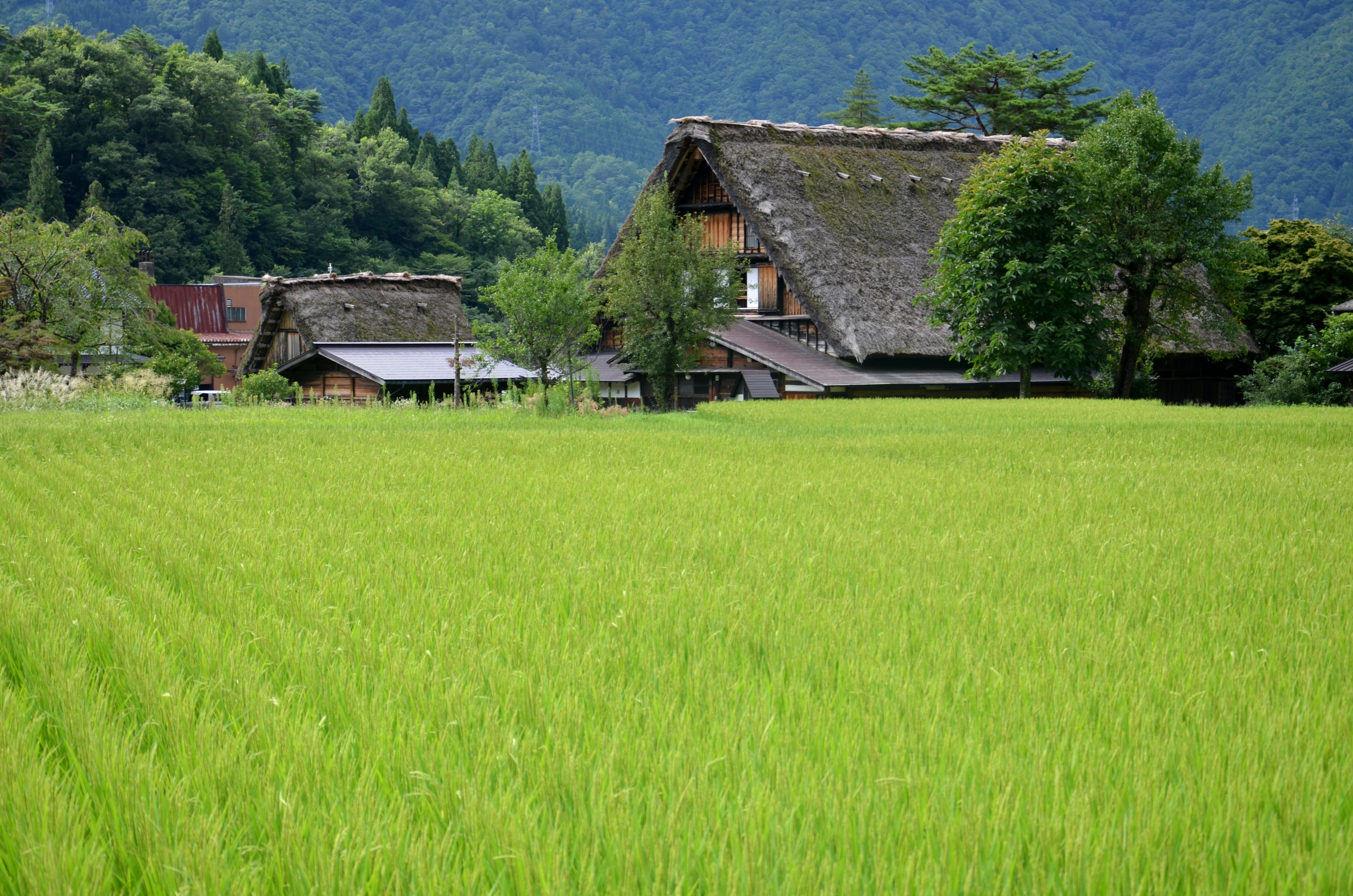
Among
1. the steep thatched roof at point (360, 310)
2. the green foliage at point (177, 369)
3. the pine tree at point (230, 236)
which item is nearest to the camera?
the green foliage at point (177, 369)

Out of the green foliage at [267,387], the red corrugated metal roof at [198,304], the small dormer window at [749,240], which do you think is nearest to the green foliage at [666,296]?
the small dormer window at [749,240]

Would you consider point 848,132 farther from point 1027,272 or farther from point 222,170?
point 222,170

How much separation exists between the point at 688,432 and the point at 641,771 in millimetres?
11136

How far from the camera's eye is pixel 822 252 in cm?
2541

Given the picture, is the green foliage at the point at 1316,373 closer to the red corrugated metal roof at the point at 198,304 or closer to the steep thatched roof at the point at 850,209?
the steep thatched roof at the point at 850,209

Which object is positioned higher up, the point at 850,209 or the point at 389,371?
the point at 850,209

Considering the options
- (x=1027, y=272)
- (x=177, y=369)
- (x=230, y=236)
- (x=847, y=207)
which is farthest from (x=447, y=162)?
(x=1027, y=272)

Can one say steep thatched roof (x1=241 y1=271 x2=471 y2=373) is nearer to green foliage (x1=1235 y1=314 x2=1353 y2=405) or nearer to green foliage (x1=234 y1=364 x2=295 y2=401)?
green foliage (x1=234 y1=364 x2=295 y2=401)

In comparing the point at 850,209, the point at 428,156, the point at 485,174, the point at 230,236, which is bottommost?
the point at 850,209

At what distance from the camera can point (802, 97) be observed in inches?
5172

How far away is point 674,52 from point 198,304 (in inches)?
4443

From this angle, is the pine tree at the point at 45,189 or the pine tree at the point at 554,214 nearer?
the pine tree at the point at 45,189

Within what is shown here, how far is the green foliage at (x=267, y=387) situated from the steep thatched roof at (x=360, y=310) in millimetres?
1940

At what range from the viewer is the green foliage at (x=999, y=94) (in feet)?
133
